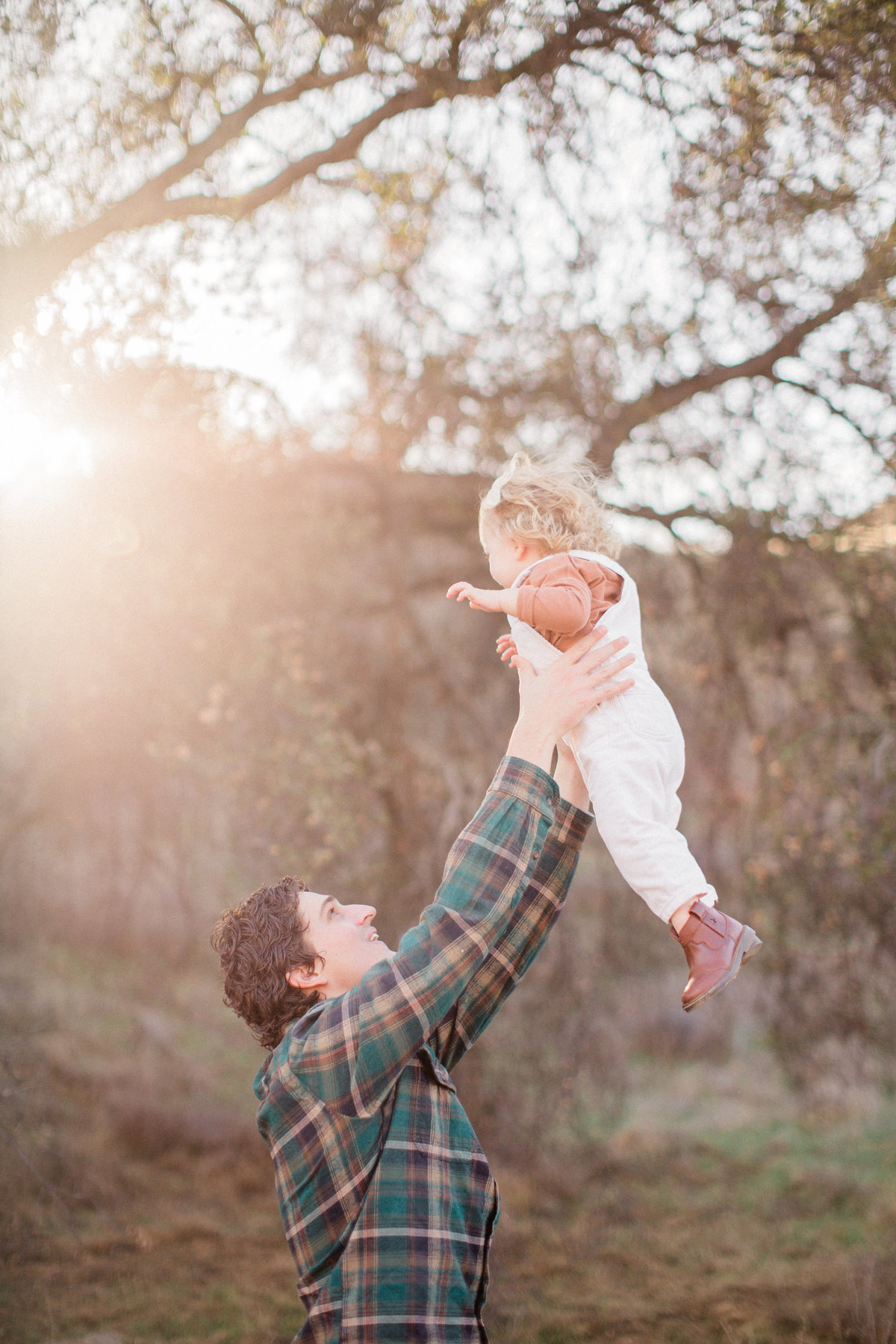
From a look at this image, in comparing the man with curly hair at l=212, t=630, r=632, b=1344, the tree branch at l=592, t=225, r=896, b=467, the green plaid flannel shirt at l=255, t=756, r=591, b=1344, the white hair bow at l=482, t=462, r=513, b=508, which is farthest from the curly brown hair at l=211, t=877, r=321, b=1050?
the tree branch at l=592, t=225, r=896, b=467

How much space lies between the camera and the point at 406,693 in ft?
18.2

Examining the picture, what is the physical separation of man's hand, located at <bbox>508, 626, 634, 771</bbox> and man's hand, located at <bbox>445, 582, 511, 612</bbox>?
0.53ft

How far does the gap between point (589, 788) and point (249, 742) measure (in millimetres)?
3087

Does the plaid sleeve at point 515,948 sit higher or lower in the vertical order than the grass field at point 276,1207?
higher

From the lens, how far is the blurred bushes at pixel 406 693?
450cm

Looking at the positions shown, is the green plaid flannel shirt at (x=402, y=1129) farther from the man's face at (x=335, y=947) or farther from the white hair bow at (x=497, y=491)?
the white hair bow at (x=497, y=491)

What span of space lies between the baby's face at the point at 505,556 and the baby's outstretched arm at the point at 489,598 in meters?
0.17

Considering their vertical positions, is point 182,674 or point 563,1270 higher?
point 182,674

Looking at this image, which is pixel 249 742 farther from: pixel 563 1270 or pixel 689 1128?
pixel 689 1128

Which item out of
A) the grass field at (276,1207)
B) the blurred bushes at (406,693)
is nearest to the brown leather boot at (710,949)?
the grass field at (276,1207)

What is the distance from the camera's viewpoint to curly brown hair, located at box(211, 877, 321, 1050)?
174cm

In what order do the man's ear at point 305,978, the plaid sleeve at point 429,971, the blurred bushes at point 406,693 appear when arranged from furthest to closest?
the blurred bushes at point 406,693 → the man's ear at point 305,978 → the plaid sleeve at point 429,971

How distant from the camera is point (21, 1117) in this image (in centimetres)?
361

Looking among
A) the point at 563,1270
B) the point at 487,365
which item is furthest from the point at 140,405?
the point at 563,1270
